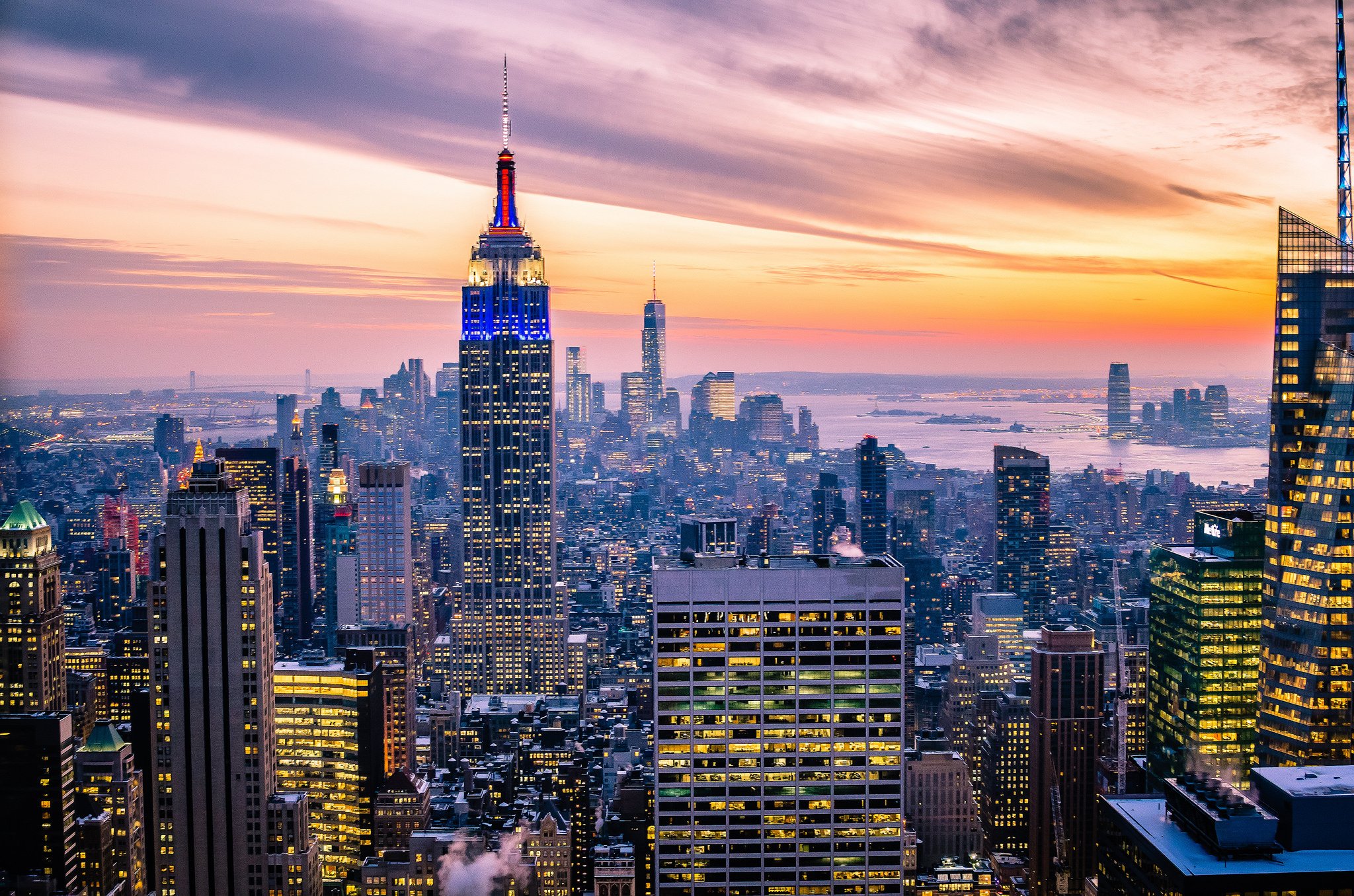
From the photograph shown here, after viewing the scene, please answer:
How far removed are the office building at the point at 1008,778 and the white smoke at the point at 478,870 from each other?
1341 cm

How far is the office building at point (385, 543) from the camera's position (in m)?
50.3

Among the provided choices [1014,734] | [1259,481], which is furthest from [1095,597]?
[1259,481]

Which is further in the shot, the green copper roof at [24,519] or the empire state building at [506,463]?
the empire state building at [506,463]

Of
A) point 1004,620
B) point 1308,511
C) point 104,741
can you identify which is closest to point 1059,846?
point 1004,620

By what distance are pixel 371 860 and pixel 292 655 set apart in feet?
21.2

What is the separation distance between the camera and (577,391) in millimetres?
56281

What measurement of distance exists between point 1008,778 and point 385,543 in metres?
26.2

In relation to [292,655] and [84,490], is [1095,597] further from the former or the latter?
[84,490]

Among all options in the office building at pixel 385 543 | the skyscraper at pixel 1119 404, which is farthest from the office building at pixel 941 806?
the office building at pixel 385 543

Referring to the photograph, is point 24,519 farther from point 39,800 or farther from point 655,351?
point 655,351

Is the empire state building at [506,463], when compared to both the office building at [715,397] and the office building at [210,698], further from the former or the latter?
the office building at [210,698]

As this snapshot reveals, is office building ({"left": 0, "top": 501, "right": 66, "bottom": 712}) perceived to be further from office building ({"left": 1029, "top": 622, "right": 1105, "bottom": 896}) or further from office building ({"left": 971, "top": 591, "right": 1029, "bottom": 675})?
office building ({"left": 971, "top": 591, "right": 1029, "bottom": 675})

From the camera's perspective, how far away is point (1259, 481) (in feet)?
77.7

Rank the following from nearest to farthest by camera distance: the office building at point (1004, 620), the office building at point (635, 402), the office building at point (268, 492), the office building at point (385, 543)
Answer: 1. the office building at point (268, 492)
2. the office building at point (1004, 620)
3. the office building at point (385, 543)
4. the office building at point (635, 402)
